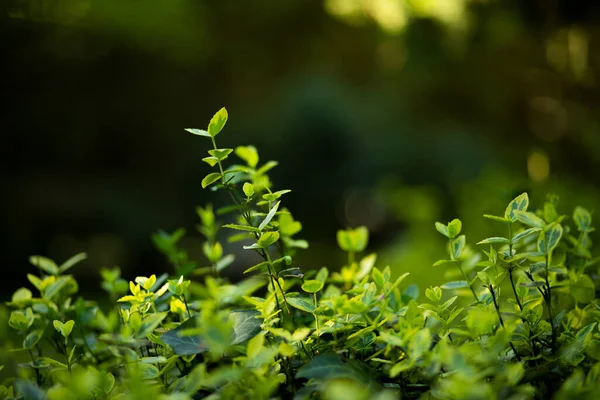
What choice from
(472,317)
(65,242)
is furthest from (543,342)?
(65,242)

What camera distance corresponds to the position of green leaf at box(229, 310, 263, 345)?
50 cm

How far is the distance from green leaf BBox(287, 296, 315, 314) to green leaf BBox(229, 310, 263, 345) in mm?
37

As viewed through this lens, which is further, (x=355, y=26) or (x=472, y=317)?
(x=355, y=26)

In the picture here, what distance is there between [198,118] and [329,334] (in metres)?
6.77

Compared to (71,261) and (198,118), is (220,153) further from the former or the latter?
(198,118)

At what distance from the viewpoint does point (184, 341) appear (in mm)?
502

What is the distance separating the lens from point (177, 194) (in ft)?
21.4

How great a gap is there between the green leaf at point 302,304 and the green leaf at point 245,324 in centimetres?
4

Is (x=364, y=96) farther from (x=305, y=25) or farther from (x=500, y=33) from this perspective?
(x=500, y=33)

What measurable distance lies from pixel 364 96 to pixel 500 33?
4.59 m

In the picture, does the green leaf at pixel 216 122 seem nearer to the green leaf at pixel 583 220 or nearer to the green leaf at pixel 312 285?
the green leaf at pixel 312 285

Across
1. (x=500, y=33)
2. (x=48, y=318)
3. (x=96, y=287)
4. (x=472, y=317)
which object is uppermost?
(x=500, y=33)

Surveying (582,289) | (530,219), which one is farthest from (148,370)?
(582,289)

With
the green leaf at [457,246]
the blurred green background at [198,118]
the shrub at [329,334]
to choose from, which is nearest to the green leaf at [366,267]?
the shrub at [329,334]
